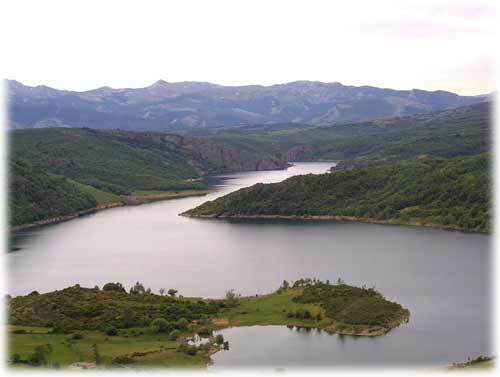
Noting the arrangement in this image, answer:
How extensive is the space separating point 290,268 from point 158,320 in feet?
84.4

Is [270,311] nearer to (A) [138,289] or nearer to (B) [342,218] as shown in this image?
(A) [138,289]

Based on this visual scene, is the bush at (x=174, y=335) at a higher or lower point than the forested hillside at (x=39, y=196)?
lower

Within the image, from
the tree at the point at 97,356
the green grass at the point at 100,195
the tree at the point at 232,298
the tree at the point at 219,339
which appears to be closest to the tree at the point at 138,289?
the tree at the point at 232,298

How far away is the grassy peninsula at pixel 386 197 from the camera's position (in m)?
106

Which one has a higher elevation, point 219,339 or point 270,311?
point 270,311

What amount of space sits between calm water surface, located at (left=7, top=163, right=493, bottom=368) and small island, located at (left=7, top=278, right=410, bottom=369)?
6.14 feet

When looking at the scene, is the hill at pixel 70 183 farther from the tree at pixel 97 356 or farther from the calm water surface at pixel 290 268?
the tree at pixel 97 356

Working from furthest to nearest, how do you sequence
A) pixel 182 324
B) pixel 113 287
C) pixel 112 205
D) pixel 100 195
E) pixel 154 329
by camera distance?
pixel 100 195
pixel 112 205
pixel 113 287
pixel 182 324
pixel 154 329

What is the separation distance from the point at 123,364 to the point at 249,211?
80.6 metres

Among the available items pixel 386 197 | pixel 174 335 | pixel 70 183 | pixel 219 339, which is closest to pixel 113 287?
pixel 174 335

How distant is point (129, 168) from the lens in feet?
636

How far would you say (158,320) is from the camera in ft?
178

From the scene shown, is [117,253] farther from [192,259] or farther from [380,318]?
[380,318]

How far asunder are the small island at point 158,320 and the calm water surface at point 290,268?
1871 millimetres
